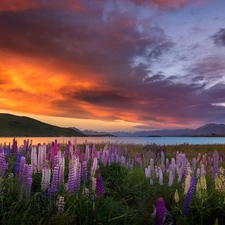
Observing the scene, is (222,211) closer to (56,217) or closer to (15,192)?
(56,217)

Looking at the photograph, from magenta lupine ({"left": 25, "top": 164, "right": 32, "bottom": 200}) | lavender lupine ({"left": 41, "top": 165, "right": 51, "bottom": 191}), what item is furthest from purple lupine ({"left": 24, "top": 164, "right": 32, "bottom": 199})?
lavender lupine ({"left": 41, "top": 165, "right": 51, "bottom": 191})

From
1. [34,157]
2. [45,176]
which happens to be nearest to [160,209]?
[45,176]

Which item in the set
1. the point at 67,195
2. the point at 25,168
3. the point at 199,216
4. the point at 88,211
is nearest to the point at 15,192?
the point at 25,168

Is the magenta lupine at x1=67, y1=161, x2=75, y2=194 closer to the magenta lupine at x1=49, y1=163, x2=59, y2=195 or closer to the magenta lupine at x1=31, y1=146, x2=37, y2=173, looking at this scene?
the magenta lupine at x1=49, y1=163, x2=59, y2=195

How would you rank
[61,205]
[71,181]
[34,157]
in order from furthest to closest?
[34,157]
[71,181]
[61,205]

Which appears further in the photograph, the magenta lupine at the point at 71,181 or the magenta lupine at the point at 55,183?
the magenta lupine at the point at 71,181

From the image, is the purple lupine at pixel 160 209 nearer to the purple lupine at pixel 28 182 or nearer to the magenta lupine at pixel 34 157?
the purple lupine at pixel 28 182

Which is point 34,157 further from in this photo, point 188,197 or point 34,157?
point 188,197

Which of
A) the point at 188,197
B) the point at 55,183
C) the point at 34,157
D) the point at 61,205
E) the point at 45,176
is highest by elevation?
the point at 34,157

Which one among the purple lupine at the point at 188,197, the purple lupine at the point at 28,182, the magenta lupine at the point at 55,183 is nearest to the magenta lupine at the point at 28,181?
the purple lupine at the point at 28,182

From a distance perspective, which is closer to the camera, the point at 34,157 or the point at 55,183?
the point at 55,183

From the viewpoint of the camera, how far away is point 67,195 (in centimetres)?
586

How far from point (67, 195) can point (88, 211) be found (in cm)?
51

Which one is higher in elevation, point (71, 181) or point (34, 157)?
point (34, 157)
